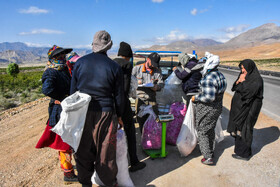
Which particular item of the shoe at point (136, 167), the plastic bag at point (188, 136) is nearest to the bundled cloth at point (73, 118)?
the shoe at point (136, 167)

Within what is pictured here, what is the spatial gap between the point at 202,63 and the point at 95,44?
1956 mm

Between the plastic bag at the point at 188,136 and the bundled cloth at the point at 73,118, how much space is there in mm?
1916

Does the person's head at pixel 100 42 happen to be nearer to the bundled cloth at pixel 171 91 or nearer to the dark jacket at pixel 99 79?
the dark jacket at pixel 99 79

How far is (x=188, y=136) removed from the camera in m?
3.65

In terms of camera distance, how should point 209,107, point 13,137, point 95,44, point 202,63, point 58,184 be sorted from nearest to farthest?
point 95,44, point 58,184, point 209,107, point 202,63, point 13,137

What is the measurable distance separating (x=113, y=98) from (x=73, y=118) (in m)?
0.51

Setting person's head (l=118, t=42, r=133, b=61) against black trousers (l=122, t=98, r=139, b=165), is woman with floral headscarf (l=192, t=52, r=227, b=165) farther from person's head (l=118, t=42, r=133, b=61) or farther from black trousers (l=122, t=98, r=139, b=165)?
person's head (l=118, t=42, r=133, b=61)

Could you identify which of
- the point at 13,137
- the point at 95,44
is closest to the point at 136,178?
the point at 95,44

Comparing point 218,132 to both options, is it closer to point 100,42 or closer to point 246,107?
point 246,107

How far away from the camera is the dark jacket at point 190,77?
Answer: 3.64 m

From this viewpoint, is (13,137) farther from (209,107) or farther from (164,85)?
(209,107)

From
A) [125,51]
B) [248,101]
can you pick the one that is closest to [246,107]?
[248,101]

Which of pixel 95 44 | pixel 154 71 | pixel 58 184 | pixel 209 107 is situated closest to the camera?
pixel 95 44

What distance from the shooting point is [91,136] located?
8.02 ft
